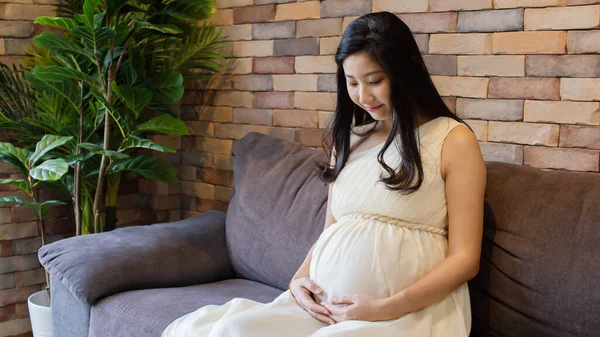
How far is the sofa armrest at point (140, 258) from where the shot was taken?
7.43 ft

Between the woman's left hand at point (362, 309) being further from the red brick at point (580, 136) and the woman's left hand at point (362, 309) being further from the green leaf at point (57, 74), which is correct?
the green leaf at point (57, 74)

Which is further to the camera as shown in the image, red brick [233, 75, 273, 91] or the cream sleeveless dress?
red brick [233, 75, 273, 91]

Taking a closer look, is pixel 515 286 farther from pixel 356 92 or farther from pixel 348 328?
pixel 356 92

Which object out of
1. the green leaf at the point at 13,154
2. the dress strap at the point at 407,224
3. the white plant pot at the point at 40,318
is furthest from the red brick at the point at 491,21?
the white plant pot at the point at 40,318

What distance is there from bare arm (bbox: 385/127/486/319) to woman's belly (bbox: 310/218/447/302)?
0.04m

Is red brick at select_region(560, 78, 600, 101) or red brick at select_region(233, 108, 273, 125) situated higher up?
red brick at select_region(560, 78, 600, 101)

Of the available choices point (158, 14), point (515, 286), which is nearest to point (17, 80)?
point (158, 14)

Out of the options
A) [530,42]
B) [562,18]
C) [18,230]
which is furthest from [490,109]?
→ [18,230]

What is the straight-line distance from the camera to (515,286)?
177 cm

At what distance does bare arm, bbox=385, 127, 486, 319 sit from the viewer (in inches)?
66.0

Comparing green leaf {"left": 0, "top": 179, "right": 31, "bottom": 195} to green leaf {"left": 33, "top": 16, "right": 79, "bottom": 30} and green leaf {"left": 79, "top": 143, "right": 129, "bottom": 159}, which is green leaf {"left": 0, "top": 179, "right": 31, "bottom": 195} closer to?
green leaf {"left": 79, "top": 143, "right": 129, "bottom": 159}

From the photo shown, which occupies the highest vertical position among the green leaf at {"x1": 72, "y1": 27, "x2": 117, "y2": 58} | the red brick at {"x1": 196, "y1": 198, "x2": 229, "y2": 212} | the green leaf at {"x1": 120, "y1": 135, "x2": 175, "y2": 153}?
the green leaf at {"x1": 72, "y1": 27, "x2": 117, "y2": 58}

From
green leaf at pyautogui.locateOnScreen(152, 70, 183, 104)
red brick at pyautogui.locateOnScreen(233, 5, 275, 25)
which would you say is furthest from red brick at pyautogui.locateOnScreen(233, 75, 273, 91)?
green leaf at pyautogui.locateOnScreen(152, 70, 183, 104)

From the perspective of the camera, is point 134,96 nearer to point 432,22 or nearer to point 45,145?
point 45,145
